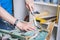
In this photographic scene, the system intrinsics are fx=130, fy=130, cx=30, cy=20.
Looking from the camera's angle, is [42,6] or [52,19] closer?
[52,19]

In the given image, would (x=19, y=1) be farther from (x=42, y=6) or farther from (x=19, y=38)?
(x=19, y=38)

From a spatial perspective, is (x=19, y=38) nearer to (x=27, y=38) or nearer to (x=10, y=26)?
(x=27, y=38)

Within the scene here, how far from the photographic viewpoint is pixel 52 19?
2.06 metres

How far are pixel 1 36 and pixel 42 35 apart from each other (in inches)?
11.8

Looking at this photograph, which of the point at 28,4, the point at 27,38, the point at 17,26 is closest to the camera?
the point at 27,38

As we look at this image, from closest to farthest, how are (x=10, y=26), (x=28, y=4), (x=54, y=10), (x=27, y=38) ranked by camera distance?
1. (x=27, y=38)
2. (x=10, y=26)
3. (x=28, y=4)
4. (x=54, y=10)

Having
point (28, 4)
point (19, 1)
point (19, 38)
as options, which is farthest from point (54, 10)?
point (19, 38)

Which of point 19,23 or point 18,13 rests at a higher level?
point 19,23

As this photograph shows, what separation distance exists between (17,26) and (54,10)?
1.35 meters

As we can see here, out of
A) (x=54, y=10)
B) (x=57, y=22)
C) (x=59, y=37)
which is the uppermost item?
(x=54, y=10)

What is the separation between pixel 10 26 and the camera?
1.10 meters

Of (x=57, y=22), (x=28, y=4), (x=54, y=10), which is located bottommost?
(x=57, y=22)

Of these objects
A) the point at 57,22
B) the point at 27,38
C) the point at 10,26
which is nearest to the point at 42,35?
the point at 27,38

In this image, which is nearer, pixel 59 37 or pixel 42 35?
pixel 42 35
